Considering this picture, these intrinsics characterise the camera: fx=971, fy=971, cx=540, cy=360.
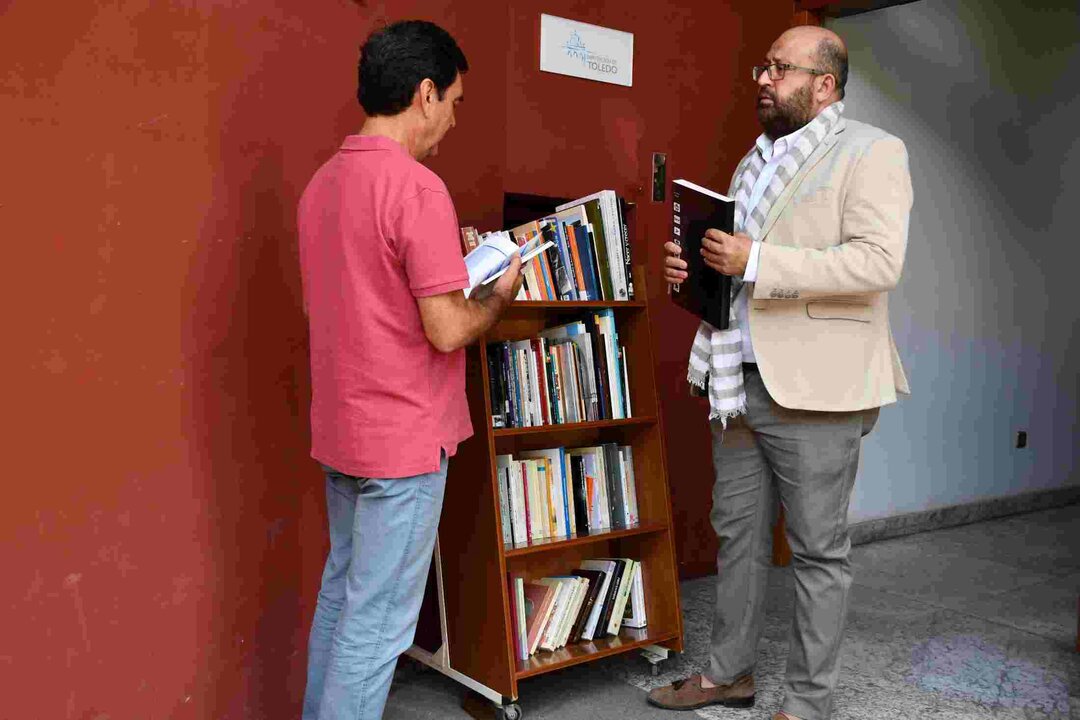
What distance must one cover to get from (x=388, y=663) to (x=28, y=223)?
1186mm

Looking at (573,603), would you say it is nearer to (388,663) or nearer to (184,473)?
(388,663)

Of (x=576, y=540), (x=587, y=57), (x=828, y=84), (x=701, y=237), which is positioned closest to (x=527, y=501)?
(x=576, y=540)

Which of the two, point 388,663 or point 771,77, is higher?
point 771,77

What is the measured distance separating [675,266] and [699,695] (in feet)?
3.96

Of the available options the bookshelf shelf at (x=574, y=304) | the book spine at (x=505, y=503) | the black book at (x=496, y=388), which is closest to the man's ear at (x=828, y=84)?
the bookshelf shelf at (x=574, y=304)

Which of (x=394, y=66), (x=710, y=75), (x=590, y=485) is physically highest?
(x=710, y=75)

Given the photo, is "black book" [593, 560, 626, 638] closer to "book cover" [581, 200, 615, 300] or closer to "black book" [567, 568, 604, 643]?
"black book" [567, 568, 604, 643]

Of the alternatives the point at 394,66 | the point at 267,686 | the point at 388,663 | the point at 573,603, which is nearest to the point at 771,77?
the point at 394,66

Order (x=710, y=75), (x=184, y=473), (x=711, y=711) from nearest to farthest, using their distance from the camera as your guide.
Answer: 1. (x=184, y=473)
2. (x=711, y=711)
3. (x=710, y=75)

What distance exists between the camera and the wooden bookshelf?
8.55 feet

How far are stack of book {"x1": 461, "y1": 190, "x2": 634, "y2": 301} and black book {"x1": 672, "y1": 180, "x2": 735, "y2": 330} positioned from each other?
28 centimetres

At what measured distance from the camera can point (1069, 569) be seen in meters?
4.36

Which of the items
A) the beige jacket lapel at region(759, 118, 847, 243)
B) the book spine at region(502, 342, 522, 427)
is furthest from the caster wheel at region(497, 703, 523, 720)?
the beige jacket lapel at region(759, 118, 847, 243)

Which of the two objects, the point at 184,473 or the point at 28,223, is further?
the point at 184,473
